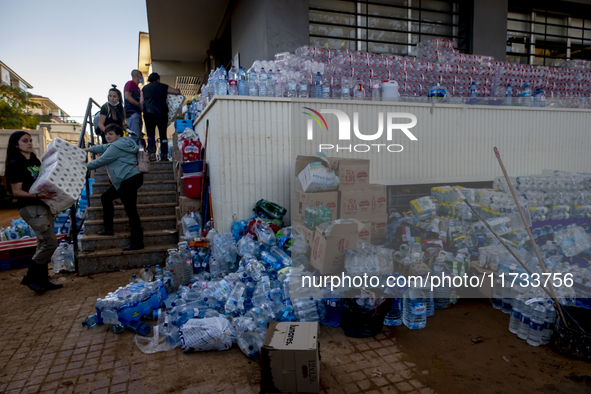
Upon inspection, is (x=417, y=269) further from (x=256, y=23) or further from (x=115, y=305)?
(x=256, y=23)

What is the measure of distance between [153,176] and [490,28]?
816cm

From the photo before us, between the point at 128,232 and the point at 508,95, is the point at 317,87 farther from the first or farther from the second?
the point at 508,95

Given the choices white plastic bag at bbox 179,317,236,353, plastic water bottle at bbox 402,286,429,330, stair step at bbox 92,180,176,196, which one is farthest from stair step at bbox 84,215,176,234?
plastic water bottle at bbox 402,286,429,330

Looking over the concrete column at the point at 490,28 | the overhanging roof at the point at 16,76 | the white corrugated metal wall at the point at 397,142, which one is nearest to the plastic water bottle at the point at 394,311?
the white corrugated metal wall at the point at 397,142

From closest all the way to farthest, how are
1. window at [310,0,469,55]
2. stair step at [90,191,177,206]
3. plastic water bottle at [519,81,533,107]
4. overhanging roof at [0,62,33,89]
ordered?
stair step at [90,191,177,206] → window at [310,0,469,55] → plastic water bottle at [519,81,533,107] → overhanging roof at [0,62,33,89]

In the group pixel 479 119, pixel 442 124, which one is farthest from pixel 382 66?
pixel 479 119

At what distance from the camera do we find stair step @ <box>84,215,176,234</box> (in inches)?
217

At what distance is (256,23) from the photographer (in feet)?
22.1

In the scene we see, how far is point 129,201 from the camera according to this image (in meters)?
5.07

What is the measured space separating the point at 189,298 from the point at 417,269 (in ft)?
7.78

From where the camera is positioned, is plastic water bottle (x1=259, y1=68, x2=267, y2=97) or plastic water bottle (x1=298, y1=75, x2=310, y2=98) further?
plastic water bottle (x1=298, y1=75, x2=310, y2=98)

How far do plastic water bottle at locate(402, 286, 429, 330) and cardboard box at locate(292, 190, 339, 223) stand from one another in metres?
1.35

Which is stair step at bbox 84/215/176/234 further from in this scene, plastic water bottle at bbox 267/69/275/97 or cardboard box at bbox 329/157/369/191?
cardboard box at bbox 329/157/369/191

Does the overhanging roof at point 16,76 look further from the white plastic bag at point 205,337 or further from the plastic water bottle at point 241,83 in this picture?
the white plastic bag at point 205,337
